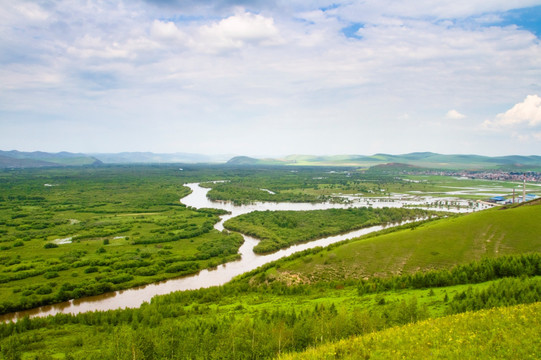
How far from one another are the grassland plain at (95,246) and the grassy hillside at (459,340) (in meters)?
40.7

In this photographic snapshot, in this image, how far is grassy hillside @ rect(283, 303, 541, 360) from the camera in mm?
14125

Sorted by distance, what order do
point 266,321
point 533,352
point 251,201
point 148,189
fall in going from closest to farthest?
point 533,352 < point 266,321 < point 251,201 < point 148,189

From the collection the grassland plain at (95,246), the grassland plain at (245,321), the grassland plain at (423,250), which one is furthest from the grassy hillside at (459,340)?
the grassland plain at (95,246)

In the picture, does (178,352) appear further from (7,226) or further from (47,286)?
(7,226)

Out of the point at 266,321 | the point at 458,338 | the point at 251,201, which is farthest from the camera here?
the point at 251,201

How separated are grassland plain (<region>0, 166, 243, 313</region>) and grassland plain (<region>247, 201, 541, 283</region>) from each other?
59.7 feet

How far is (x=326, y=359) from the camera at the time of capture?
15.8m

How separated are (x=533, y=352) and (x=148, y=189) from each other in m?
162

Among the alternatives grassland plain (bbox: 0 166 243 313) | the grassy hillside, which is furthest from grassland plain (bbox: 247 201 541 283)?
the grassy hillside

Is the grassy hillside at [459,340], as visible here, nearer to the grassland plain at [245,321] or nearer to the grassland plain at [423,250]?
the grassland plain at [245,321]

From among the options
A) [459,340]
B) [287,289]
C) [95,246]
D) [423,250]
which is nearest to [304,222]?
[423,250]

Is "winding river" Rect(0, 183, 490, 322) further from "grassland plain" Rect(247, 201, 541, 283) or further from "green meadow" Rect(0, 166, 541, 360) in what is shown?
"grassland plain" Rect(247, 201, 541, 283)

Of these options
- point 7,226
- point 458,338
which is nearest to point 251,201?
point 7,226

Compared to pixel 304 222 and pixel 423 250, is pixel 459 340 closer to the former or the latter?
pixel 423 250
